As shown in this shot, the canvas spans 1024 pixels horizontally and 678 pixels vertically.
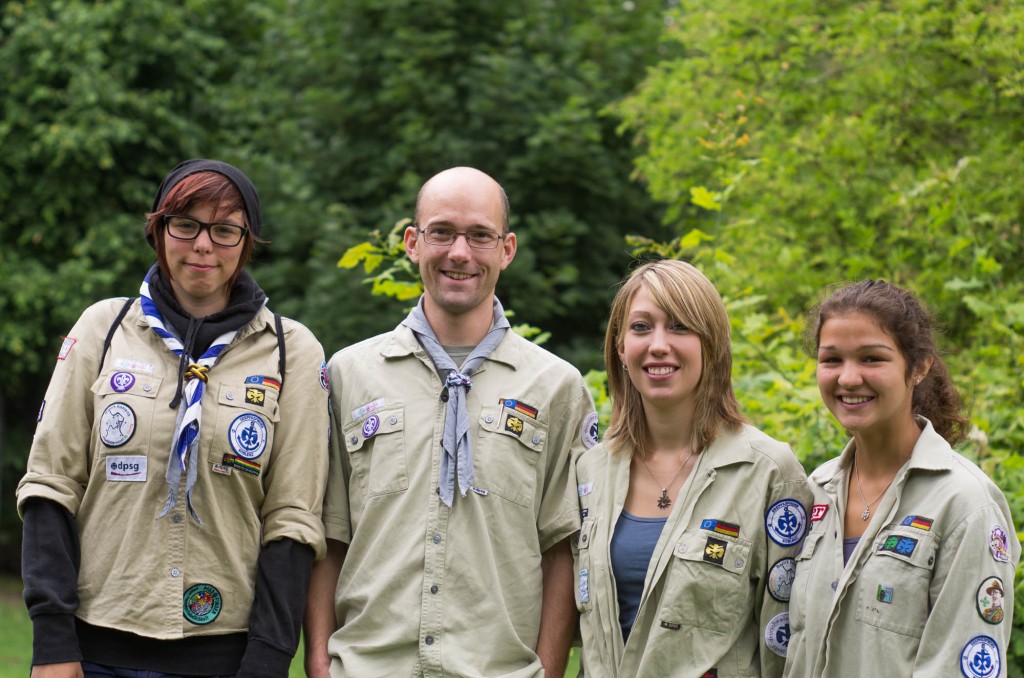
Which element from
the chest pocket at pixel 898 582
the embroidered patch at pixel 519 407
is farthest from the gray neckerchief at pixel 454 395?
the chest pocket at pixel 898 582

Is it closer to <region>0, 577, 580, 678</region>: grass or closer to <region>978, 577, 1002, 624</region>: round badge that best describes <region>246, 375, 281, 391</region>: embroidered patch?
<region>978, 577, 1002, 624</region>: round badge

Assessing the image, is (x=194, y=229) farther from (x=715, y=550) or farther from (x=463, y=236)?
(x=715, y=550)

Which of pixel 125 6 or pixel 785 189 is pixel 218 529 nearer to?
pixel 785 189

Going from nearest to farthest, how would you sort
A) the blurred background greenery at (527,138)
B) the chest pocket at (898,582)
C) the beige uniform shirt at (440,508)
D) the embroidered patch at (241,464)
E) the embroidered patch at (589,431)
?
the chest pocket at (898,582) < the embroidered patch at (241,464) < the beige uniform shirt at (440,508) < the embroidered patch at (589,431) < the blurred background greenery at (527,138)

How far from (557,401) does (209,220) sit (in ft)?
3.86

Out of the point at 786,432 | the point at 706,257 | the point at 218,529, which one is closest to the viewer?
the point at 218,529

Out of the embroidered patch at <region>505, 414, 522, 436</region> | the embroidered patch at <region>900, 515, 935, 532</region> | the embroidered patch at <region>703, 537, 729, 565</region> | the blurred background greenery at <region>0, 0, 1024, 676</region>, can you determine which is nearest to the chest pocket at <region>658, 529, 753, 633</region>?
the embroidered patch at <region>703, 537, 729, 565</region>

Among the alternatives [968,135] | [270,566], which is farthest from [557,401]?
[968,135]

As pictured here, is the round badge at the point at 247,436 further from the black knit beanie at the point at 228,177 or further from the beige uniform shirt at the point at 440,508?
the black knit beanie at the point at 228,177

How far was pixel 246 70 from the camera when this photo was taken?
14703 millimetres

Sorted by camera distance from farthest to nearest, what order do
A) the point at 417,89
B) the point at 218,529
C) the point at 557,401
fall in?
the point at 417,89 → the point at 557,401 → the point at 218,529

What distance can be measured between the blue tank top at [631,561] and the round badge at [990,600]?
34.5 inches

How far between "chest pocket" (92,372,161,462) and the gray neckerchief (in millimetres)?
833

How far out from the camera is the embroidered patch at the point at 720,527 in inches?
135
